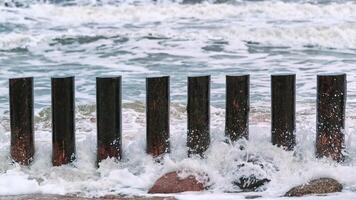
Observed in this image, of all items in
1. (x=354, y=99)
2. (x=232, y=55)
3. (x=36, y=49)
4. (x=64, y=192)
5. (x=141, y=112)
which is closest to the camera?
(x=64, y=192)

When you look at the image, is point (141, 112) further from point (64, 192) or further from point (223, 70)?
point (223, 70)

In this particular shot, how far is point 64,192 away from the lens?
441 centimetres

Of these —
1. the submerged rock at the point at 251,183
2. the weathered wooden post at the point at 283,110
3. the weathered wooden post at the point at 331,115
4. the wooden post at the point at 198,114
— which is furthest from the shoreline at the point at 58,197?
the weathered wooden post at the point at 331,115

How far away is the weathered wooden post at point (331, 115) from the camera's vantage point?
4.60 m

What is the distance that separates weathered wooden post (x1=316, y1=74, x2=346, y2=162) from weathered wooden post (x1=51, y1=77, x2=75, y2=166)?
1.80 metres

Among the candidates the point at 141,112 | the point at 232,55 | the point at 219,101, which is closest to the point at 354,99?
the point at 219,101

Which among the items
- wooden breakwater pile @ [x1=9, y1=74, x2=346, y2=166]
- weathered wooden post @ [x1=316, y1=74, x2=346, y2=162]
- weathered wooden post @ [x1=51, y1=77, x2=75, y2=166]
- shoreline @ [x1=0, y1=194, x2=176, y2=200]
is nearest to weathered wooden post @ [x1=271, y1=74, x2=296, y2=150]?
wooden breakwater pile @ [x1=9, y1=74, x2=346, y2=166]

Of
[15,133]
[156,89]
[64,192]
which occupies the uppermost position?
[156,89]

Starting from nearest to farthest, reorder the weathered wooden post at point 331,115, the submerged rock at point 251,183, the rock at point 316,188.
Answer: the rock at point 316,188
the submerged rock at point 251,183
the weathered wooden post at point 331,115

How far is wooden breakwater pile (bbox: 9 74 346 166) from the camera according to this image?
15.2 ft

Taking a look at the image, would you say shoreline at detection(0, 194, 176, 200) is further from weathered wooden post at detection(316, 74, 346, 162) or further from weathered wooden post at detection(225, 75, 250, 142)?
weathered wooden post at detection(316, 74, 346, 162)

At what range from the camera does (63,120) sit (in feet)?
15.5

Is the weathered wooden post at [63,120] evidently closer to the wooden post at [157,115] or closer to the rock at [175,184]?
the wooden post at [157,115]

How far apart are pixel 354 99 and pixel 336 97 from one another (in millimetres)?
3531
